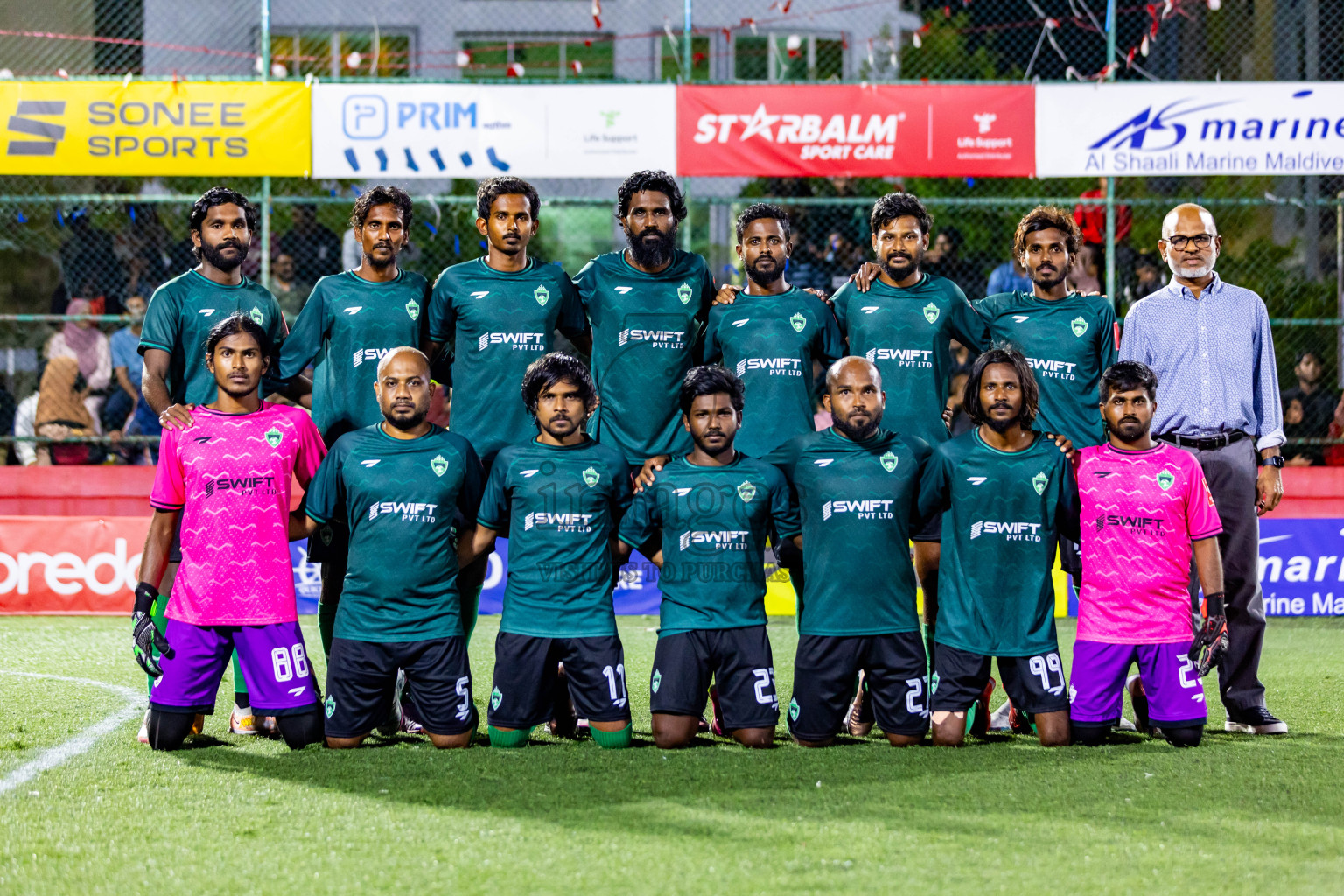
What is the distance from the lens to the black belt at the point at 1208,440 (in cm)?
638

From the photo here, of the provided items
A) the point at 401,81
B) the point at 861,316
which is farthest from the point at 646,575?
the point at 861,316

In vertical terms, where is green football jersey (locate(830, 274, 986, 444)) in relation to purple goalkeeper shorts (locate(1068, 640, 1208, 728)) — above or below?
above

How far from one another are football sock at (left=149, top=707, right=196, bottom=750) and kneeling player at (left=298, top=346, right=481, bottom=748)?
0.57m

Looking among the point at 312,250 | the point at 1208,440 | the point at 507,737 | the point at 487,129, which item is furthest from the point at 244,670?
the point at 312,250

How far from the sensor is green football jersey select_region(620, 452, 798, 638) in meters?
5.88

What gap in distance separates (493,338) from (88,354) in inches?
297

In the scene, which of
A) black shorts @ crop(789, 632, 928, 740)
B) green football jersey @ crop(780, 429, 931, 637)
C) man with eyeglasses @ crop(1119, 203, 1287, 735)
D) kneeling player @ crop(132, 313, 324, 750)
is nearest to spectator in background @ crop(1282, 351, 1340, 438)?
man with eyeglasses @ crop(1119, 203, 1287, 735)

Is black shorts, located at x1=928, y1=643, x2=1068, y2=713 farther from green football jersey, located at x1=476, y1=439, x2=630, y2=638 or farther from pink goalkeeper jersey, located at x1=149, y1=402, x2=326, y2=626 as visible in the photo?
pink goalkeeper jersey, located at x1=149, y1=402, x2=326, y2=626

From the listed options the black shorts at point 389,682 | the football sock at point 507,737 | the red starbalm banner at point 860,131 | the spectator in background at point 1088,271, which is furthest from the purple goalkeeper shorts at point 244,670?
the spectator in background at point 1088,271

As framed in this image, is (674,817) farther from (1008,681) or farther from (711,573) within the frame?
(1008,681)

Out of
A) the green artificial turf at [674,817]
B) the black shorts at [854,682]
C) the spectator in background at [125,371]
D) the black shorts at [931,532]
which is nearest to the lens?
the green artificial turf at [674,817]

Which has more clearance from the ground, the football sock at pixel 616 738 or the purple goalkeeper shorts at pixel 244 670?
the purple goalkeeper shorts at pixel 244 670

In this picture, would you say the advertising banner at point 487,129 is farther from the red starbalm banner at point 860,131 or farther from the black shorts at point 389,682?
the black shorts at point 389,682

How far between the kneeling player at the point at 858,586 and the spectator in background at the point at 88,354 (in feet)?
27.5
